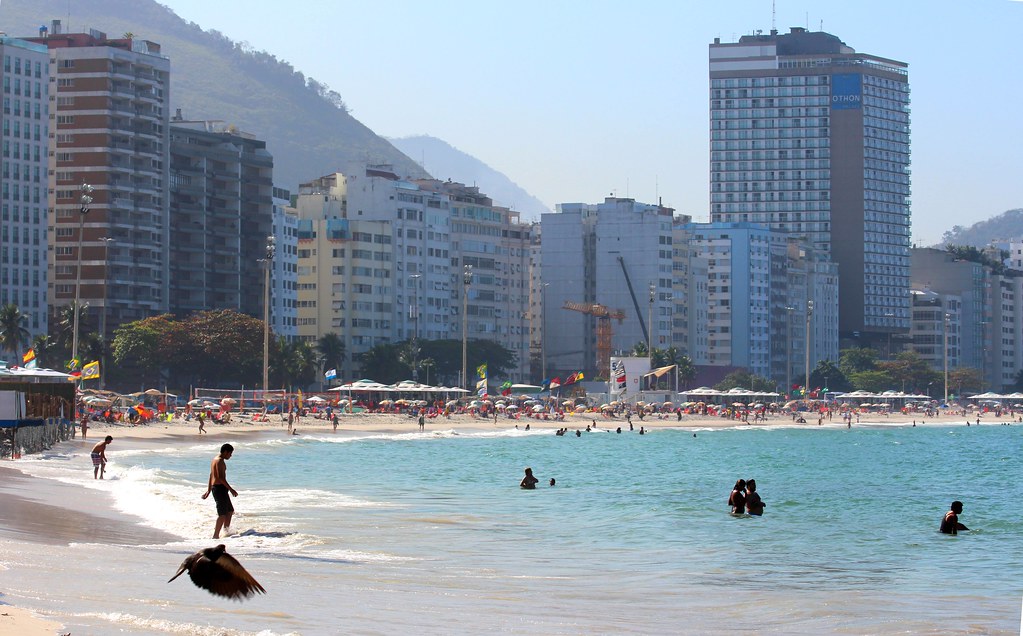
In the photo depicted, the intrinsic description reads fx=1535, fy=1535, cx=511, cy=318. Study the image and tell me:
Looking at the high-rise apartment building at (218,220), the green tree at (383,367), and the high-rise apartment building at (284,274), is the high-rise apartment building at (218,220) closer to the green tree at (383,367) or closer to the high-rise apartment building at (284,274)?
the high-rise apartment building at (284,274)

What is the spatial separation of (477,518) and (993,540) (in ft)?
40.8

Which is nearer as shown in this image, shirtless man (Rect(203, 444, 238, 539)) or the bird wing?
the bird wing

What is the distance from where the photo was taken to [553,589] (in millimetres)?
23609

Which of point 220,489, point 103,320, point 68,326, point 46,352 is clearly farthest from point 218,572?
point 103,320

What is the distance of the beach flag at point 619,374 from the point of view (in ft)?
527

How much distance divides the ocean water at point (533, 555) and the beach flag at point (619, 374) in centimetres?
9318

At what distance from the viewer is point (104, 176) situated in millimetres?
148250

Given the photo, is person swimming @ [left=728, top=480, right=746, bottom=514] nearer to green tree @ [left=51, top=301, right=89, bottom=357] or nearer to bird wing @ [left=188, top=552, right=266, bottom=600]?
bird wing @ [left=188, top=552, right=266, bottom=600]

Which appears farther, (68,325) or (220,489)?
(68,325)

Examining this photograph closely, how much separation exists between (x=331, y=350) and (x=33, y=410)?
339 feet

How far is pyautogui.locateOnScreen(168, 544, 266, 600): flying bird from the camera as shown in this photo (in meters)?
14.3

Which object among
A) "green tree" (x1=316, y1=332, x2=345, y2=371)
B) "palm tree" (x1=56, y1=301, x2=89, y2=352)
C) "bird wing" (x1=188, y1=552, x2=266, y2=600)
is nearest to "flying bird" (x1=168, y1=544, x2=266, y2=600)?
"bird wing" (x1=188, y1=552, x2=266, y2=600)

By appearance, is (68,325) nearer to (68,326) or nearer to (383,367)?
(68,326)

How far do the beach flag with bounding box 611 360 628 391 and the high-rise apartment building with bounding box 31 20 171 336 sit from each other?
1867 inches
